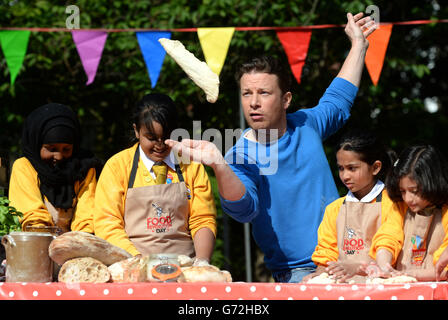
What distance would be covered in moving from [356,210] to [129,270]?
3.41 ft

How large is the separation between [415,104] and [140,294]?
494 centimetres

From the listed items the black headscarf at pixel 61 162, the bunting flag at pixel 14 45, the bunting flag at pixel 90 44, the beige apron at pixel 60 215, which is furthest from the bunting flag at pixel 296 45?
the beige apron at pixel 60 215

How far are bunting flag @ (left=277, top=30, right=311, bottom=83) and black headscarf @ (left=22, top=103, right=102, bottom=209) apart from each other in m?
1.94

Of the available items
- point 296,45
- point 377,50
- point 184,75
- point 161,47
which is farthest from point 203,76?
point 184,75

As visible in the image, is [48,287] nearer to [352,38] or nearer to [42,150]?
[42,150]

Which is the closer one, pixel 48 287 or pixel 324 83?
pixel 48 287

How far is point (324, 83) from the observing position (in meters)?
6.09

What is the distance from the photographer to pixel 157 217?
116 inches

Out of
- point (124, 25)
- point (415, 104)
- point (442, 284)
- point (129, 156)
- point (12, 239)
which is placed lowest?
point (442, 284)

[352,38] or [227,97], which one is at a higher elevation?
[227,97]

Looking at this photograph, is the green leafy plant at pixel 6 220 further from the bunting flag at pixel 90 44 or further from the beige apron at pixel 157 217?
the bunting flag at pixel 90 44

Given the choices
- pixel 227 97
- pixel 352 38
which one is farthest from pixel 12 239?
pixel 227 97

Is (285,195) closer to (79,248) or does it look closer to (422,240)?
(422,240)

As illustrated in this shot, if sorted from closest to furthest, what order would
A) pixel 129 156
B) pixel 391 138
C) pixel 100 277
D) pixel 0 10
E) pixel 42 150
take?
pixel 100 277 < pixel 129 156 < pixel 42 150 < pixel 0 10 < pixel 391 138
